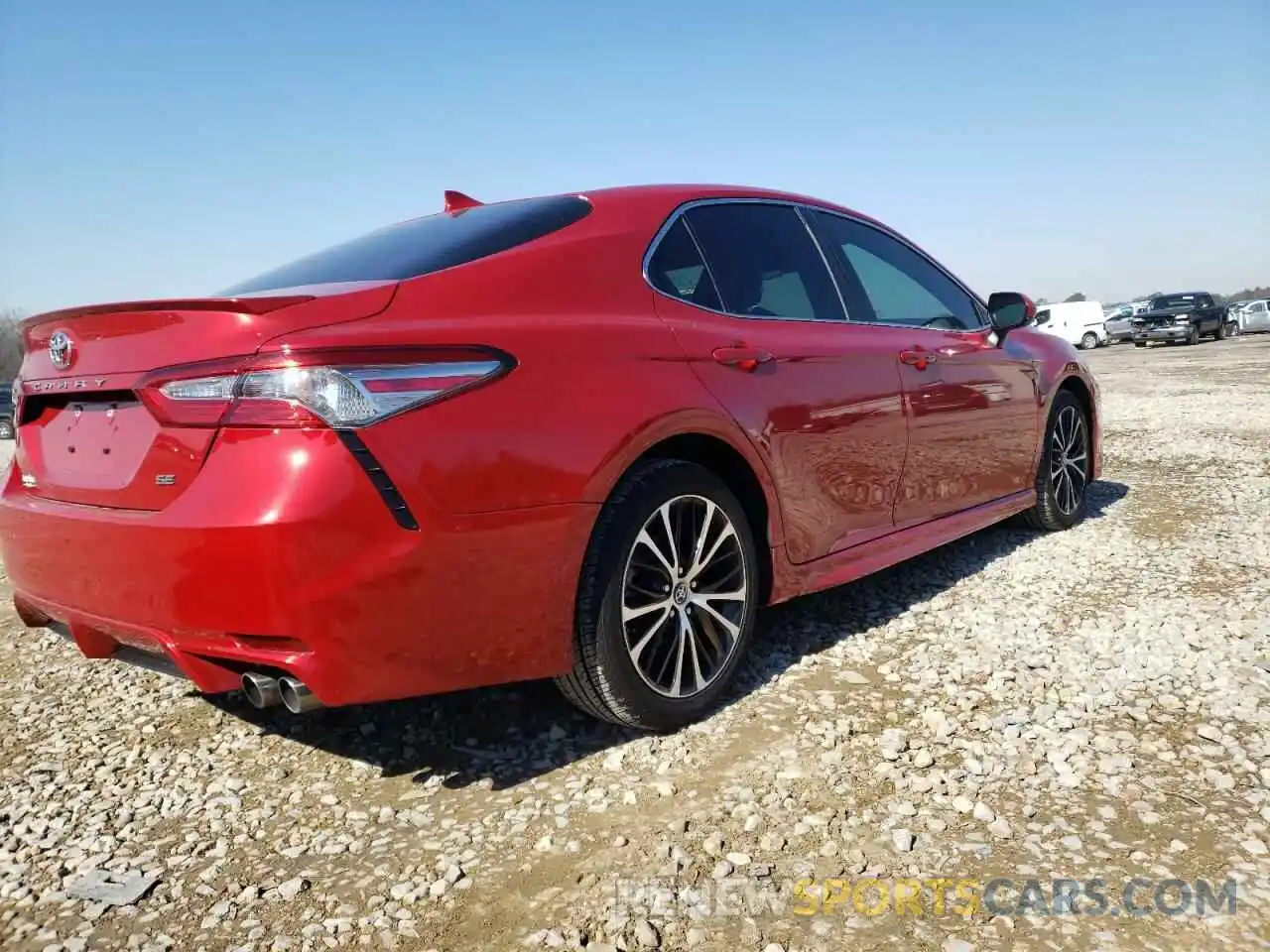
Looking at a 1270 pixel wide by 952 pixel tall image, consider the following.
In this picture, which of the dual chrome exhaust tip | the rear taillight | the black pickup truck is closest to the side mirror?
the rear taillight

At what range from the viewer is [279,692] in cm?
215

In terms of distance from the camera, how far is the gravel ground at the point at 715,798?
74.6 inches

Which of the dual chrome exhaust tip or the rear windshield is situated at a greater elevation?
the rear windshield

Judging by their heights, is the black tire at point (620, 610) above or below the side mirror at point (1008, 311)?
below

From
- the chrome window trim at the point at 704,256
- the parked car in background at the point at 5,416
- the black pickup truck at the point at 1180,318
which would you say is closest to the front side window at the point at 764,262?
the chrome window trim at the point at 704,256

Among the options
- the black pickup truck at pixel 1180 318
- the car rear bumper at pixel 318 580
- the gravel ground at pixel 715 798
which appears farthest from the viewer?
the black pickup truck at pixel 1180 318

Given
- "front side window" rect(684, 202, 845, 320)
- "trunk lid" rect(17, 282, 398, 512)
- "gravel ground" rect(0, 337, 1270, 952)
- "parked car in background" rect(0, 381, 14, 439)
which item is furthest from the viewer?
"parked car in background" rect(0, 381, 14, 439)

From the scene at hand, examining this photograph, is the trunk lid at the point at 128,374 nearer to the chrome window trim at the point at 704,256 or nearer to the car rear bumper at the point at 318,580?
the car rear bumper at the point at 318,580

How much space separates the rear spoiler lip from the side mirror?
329cm

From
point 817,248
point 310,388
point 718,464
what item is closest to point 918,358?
point 817,248

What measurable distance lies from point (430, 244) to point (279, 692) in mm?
1326

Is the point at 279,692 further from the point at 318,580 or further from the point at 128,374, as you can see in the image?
the point at 128,374

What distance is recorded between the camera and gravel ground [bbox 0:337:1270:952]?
74.6 inches

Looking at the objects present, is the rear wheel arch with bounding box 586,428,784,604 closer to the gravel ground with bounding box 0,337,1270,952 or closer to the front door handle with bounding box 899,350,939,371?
the gravel ground with bounding box 0,337,1270,952
